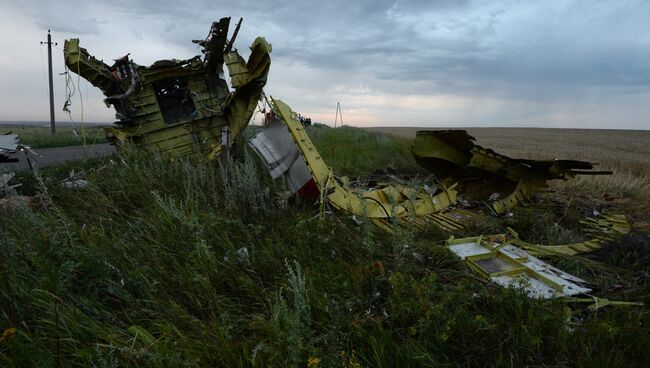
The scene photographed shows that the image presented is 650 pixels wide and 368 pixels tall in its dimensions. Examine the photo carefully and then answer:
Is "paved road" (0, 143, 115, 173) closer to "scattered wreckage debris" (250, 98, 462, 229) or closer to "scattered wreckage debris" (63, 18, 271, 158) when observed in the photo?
"scattered wreckage debris" (63, 18, 271, 158)

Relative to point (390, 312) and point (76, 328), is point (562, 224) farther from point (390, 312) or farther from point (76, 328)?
point (76, 328)

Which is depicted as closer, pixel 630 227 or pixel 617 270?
pixel 617 270

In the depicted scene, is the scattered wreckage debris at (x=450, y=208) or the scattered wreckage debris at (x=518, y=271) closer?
the scattered wreckage debris at (x=518, y=271)

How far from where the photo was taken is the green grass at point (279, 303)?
1.74 m

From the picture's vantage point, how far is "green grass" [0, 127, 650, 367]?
174 centimetres

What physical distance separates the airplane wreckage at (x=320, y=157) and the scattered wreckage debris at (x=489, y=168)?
0.04ft

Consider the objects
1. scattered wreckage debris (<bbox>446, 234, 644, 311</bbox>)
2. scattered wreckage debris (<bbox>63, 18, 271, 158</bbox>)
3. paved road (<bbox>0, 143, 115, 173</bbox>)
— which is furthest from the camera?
scattered wreckage debris (<bbox>63, 18, 271, 158</bbox>)

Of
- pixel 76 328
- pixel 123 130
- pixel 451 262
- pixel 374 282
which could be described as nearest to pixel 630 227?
pixel 451 262

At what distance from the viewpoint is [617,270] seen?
2.89 m

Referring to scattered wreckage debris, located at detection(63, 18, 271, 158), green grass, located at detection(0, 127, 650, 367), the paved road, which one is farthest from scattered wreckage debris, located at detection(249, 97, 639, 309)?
the paved road

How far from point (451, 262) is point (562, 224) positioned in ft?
7.92

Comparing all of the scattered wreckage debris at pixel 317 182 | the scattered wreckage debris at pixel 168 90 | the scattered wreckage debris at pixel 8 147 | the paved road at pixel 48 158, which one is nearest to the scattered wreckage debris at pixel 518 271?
the scattered wreckage debris at pixel 317 182

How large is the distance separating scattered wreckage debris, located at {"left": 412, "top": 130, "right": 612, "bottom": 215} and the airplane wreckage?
0.04 feet

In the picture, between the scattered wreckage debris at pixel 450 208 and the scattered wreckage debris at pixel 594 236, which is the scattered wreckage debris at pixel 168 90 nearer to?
Result: the scattered wreckage debris at pixel 450 208
